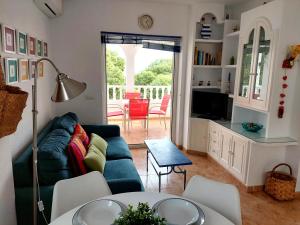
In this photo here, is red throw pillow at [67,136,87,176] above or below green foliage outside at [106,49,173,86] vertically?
below

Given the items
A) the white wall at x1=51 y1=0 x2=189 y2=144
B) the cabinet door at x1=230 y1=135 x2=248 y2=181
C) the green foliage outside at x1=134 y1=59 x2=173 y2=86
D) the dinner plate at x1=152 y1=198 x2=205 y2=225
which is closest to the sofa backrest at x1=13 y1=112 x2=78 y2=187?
the dinner plate at x1=152 y1=198 x2=205 y2=225

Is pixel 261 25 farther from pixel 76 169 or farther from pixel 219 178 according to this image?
pixel 76 169

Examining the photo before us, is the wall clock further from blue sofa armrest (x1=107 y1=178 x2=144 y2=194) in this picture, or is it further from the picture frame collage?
blue sofa armrest (x1=107 y1=178 x2=144 y2=194)

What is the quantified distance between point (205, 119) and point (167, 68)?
142 inches

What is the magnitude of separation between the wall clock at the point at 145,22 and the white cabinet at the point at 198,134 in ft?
5.80

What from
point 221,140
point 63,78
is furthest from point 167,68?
point 63,78

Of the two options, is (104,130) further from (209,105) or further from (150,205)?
(150,205)

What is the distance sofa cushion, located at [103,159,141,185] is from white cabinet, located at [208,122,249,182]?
56.9 inches

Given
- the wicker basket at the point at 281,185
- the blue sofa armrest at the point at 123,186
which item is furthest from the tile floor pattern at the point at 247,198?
the blue sofa armrest at the point at 123,186

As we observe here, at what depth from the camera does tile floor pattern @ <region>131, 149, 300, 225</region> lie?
240 centimetres

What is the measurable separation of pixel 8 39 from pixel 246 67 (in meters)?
2.86

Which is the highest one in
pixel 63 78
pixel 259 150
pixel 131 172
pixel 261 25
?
pixel 261 25

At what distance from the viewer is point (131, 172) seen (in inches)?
98.0

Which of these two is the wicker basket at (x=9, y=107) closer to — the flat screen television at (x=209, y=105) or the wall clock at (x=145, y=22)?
the wall clock at (x=145, y=22)
